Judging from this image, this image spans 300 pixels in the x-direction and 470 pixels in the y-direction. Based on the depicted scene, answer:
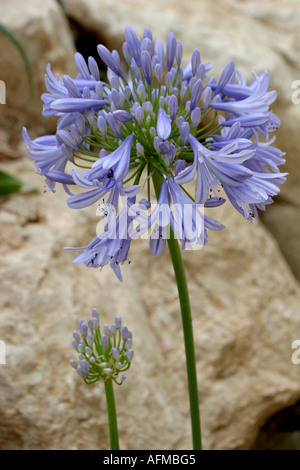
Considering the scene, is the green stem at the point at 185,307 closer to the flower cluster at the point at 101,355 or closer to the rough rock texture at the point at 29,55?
the flower cluster at the point at 101,355

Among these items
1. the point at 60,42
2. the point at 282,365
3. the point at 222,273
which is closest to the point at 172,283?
the point at 222,273

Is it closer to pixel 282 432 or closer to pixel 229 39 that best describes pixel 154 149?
pixel 282 432

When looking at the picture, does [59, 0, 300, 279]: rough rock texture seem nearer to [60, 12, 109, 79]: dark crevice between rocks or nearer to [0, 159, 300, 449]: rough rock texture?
[60, 12, 109, 79]: dark crevice between rocks

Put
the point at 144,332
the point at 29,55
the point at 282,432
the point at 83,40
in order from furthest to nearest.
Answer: the point at 83,40 → the point at 29,55 → the point at 282,432 → the point at 144,332

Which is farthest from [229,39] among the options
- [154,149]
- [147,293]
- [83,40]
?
[154,149]

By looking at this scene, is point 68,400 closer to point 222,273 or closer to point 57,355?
point 57,355

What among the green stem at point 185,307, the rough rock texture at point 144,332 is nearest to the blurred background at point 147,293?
the rough rock texture at point 144,332
